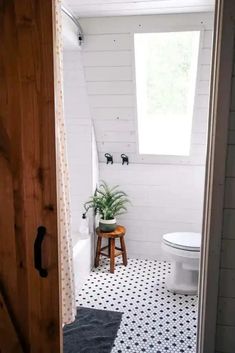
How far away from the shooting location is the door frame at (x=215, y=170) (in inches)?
47.9

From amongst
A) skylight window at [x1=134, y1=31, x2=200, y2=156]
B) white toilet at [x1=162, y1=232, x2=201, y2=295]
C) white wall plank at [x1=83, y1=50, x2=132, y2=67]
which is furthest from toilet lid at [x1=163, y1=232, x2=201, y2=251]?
white wall plank at [x1=83, y1=50, x2=132, y2=67]

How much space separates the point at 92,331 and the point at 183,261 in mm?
996

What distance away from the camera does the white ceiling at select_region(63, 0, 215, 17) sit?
2250mm

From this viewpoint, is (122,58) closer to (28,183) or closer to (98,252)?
(28,183)

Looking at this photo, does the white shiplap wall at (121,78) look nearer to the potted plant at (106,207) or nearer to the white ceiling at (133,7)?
the white ceiling at (133,7)

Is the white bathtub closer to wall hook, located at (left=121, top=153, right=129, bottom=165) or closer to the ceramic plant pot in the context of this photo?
the ceramic plant pot

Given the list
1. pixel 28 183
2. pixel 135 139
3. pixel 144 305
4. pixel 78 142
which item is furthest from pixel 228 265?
pixel 78 142

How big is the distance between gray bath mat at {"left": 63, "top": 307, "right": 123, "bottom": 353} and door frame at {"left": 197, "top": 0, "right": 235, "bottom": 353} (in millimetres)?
1012

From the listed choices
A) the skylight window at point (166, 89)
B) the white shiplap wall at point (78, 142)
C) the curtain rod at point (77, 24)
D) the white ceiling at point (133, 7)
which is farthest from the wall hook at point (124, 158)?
the white ceiling at point (133, 7)

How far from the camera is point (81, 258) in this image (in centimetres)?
308

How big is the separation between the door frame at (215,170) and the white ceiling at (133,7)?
1162 millimetres

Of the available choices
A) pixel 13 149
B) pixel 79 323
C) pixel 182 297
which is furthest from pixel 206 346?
pixel 182 297

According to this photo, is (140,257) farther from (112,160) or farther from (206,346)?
(206,346)

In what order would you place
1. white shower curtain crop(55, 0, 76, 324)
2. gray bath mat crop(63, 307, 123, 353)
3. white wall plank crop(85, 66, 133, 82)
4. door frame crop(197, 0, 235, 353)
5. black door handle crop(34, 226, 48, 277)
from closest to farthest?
1. door frame crop(197, 0, 235, 353)
2. black door handle crop(34, 226, 48, 277)
3. white shower curtain crop(55, 0, 76, 324)
4. gray bath mat crop(63, 307, 123, 353)
5. white wall plank crop(85, 66, 133, 82)
